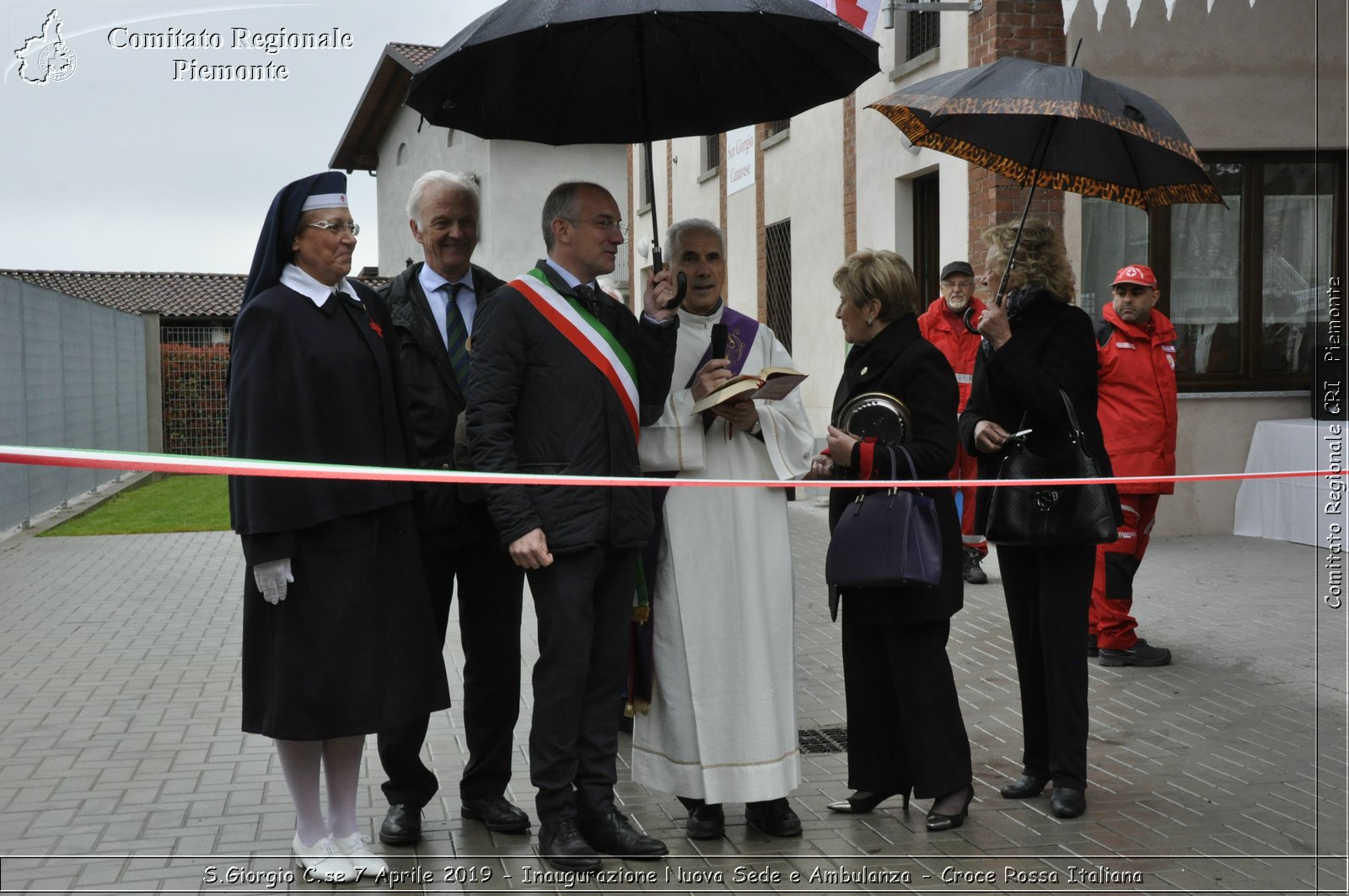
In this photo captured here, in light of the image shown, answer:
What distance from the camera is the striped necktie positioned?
466cm

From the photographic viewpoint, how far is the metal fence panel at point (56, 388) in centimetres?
1379

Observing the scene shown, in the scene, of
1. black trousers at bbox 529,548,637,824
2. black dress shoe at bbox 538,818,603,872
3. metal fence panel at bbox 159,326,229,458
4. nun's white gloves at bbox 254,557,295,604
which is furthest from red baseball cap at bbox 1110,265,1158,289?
metal fence panel at bbox 159,326,229,458

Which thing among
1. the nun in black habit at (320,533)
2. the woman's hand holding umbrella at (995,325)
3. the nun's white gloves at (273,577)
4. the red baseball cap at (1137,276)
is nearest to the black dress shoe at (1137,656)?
the red baseball cap at (1137,276)

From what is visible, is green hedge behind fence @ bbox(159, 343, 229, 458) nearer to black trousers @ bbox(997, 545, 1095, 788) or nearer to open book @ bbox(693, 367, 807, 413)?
black trousers @ bbox(997, 545, 1095, 788)

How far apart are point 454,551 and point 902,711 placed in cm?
159

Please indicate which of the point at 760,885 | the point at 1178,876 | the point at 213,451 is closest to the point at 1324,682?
the point at 1178,876

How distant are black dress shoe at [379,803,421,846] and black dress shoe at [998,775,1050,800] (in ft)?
6.73

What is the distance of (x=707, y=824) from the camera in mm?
4469

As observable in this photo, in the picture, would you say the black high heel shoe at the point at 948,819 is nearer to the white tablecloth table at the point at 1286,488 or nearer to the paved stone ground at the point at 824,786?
the paved stone ground at the point at 824,786

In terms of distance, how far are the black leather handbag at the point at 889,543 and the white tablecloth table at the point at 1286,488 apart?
6.85 metres

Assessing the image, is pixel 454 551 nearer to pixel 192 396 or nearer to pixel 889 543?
pixel 889 543

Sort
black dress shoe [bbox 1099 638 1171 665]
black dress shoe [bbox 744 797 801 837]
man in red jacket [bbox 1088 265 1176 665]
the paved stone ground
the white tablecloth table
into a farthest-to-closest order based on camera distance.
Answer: the white tablecloth table, man in red jacket [bbox 1088 265 1176 665], black dress shoe [bbox 1099 638 1171 665], black dress shoe [bbox 744 797 801 837], the paved stone ground

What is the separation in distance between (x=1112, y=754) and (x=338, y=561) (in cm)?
322

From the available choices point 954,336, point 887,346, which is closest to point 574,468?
point 887,346
